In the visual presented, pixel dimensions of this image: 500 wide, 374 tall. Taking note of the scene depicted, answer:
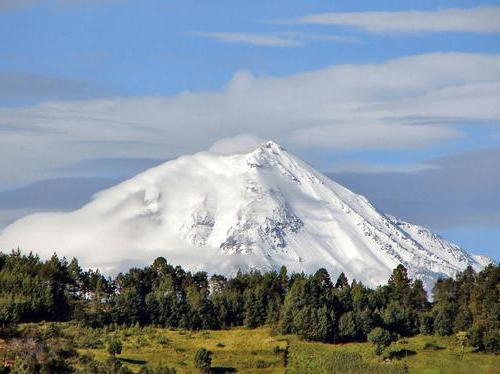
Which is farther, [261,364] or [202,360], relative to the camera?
[261,364]

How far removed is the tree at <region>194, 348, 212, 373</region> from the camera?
193 metres

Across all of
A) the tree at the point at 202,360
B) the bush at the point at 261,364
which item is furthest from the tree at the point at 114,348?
the bush at the point at 261,364

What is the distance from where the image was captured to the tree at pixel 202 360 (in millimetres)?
192738

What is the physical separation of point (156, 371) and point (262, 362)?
60.4 ft

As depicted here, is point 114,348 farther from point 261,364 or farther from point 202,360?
point 261,364

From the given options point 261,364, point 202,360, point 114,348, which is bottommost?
point 261,364

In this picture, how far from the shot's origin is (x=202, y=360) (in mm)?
193000

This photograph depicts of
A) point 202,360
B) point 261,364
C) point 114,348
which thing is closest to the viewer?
point 202,360

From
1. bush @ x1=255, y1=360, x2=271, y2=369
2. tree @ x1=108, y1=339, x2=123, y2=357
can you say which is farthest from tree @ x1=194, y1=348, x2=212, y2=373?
tree @ x1=108, y1=339, x2=123, y2=357

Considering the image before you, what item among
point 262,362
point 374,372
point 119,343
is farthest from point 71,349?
point 374,372

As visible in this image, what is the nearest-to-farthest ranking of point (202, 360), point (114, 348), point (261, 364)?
point (202, 360) < point (114, 348) < point (261, 364)

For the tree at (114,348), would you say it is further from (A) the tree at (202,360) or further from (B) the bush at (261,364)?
(B) the bush at (261,364)

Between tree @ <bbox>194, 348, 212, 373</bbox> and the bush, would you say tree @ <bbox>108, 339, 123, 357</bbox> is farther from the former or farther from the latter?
the bush

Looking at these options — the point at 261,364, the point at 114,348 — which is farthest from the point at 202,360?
the point at 114,348
